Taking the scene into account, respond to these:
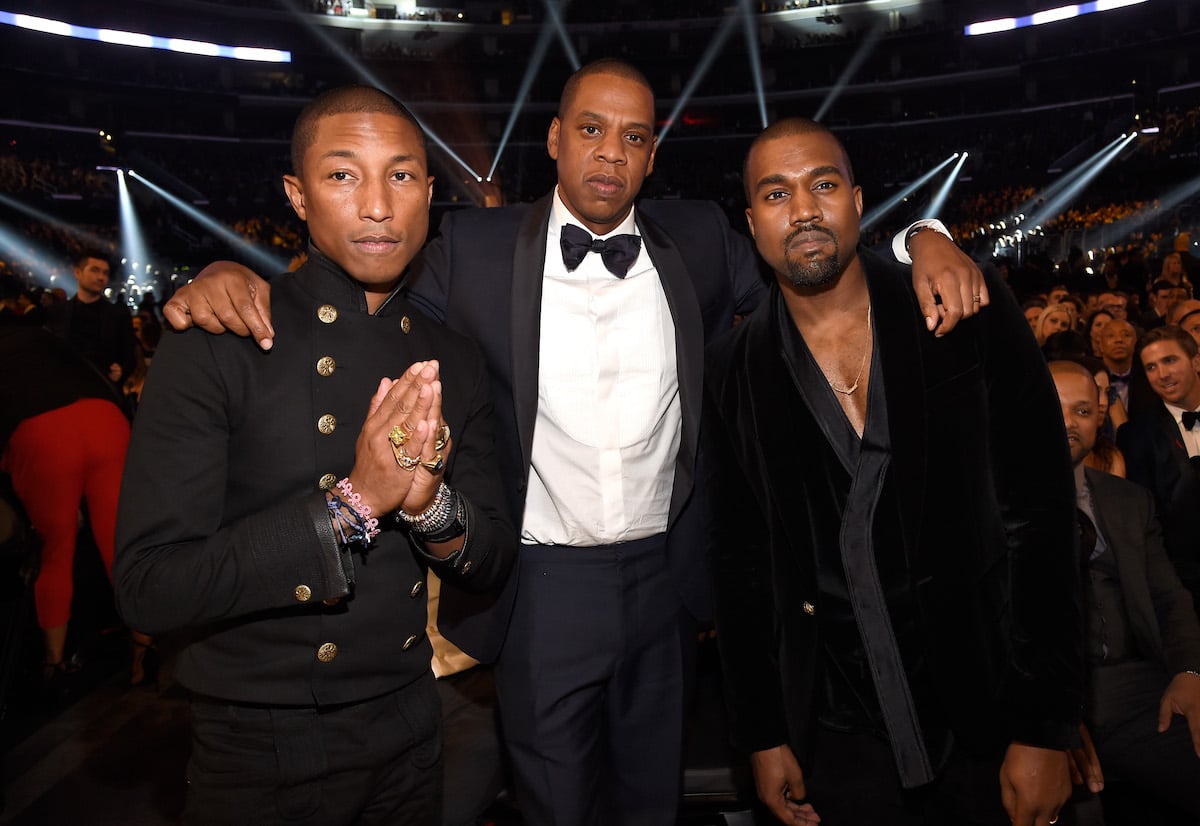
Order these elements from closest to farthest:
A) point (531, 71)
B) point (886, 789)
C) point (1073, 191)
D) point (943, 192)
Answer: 1. point (886, 789)
2. point (1073, 191)
3. point (943, 192)
4. point (531, 71)

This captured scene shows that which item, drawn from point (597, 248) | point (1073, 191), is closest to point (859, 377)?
point (597, 248)

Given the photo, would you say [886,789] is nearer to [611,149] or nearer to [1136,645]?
[1136,645]

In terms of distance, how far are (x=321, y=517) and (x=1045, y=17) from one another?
133 feet

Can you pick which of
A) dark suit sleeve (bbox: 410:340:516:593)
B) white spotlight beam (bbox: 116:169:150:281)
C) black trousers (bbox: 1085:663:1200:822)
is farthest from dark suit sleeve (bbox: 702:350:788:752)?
white spotlight beam (bbox: 116:169:150:281)

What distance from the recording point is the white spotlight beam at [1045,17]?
33031mm

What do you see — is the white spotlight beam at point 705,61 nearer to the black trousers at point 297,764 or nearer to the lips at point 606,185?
the lips at point 606,185

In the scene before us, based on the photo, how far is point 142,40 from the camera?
33062 mm

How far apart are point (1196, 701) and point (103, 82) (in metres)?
36.5

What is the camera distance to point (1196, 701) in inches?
116

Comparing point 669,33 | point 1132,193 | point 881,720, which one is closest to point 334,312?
point 881,720

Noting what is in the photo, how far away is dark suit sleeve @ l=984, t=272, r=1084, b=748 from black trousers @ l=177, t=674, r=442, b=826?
1.37 metres

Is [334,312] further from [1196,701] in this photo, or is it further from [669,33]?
[669,33]

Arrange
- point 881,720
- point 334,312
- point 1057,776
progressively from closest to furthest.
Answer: point 334,312, point 1057,776, point 881,720

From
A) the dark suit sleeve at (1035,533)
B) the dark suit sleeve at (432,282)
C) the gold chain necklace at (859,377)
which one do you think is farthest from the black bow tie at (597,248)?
the dark suit sleeve at (1035,533)
